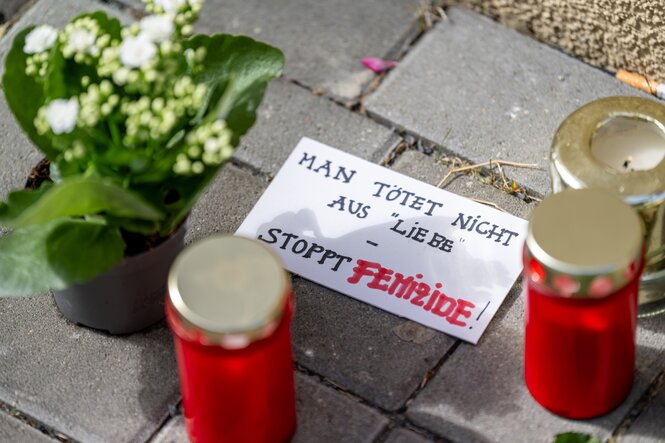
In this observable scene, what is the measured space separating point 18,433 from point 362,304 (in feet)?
1.98

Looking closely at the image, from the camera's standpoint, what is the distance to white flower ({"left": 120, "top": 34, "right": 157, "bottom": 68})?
5.39 feet

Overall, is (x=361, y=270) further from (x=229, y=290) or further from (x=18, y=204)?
(x=18, y=204)

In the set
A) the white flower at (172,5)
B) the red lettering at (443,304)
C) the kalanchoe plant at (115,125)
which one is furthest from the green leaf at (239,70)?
the red lettering at (443,304)

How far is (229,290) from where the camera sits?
165 centimetres

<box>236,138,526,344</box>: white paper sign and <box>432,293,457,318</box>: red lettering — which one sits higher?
<box>236,138,526,344</box>: white paper sign

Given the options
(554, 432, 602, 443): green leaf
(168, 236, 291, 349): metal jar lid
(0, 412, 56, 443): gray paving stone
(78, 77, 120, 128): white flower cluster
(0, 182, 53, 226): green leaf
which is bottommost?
(0, 412, 56, 443): gray paving stone

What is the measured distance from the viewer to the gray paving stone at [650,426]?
185cm

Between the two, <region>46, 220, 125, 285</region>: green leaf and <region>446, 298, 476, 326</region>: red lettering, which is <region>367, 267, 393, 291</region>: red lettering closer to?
<region>446, 298, 476, 326</region>: red lettering

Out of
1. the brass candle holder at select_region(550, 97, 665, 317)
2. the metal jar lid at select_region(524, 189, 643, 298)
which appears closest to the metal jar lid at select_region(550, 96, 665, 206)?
the brass candle holder at select_region(550, 97, 665, 317)

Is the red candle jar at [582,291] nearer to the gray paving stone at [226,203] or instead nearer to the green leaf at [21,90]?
the gray paving stone at [226,203]

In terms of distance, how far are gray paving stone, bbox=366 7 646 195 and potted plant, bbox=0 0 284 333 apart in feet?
1.79

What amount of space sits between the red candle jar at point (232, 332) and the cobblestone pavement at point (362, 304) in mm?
170

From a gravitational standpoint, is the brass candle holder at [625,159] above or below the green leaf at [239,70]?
below

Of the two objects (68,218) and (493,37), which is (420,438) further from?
(493,37)
